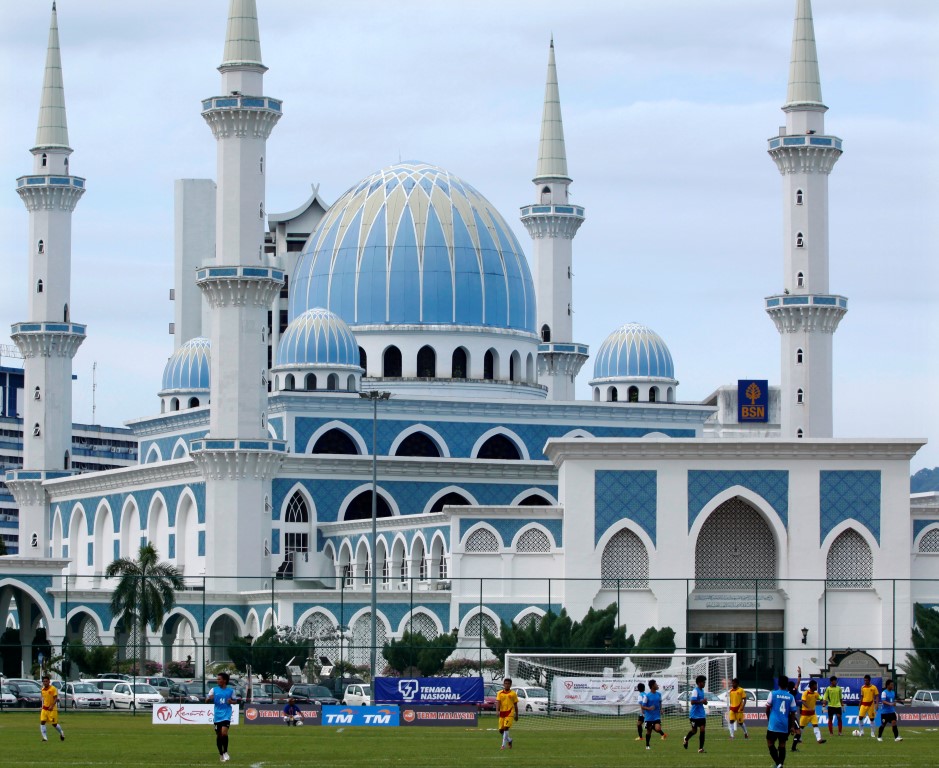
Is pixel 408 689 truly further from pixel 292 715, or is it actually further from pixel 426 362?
pixel 426 362

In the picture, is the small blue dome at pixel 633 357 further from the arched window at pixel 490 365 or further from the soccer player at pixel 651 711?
the soccer player at pixel 651 711

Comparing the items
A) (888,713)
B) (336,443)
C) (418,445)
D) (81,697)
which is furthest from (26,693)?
(418,445)

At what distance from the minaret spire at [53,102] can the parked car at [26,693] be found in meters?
33.3

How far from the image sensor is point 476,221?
85.5 meters

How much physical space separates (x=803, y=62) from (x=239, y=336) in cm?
2226

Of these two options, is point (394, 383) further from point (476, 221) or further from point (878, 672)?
point (878, 672)

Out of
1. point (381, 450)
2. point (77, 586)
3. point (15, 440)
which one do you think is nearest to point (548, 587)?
point (381, 450)

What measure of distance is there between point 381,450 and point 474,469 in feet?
14.1

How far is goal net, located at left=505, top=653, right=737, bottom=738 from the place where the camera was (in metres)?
49.1

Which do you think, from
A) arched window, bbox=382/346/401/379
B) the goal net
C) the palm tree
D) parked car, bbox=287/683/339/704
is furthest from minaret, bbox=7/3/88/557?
the goal net

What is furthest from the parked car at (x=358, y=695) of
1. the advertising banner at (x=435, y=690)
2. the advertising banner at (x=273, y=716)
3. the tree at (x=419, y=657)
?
the advertising banner at (x=273, y=716)

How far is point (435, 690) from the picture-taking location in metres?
50.3

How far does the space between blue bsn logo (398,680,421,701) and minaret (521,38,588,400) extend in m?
38.8

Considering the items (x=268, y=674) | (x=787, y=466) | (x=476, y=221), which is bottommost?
(x=268, y=674)
